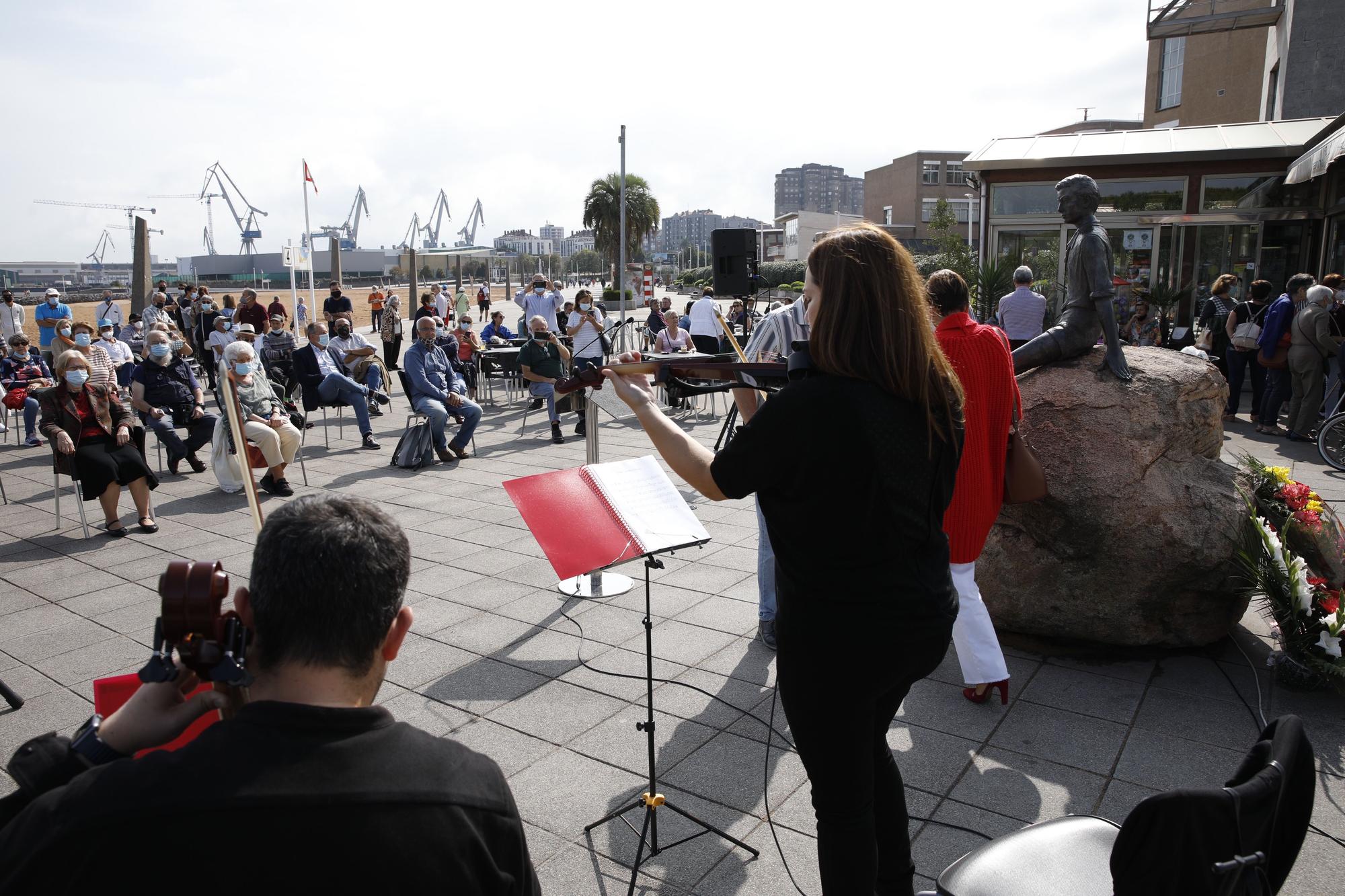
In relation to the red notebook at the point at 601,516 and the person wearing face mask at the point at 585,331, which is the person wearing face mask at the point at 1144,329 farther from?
the red notebook at the point at 601,516

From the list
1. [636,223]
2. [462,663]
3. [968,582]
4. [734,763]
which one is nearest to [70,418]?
[462,663]

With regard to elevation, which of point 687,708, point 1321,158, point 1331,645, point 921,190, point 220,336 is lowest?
point 687,708

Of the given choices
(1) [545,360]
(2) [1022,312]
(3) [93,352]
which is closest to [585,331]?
(1) [545,360]

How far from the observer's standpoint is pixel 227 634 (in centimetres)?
130

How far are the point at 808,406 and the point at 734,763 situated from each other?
6.67ft

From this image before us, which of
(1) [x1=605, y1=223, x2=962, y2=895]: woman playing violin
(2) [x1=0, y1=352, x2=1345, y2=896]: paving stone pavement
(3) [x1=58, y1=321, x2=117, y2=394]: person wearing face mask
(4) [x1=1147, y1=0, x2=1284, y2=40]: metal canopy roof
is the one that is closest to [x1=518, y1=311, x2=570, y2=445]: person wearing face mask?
(3) [x1=58, y1=321, x2=117, y2=394]: person wearing face mask

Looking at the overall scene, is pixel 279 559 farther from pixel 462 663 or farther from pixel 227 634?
pixel 462 663

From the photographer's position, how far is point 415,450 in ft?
31.6

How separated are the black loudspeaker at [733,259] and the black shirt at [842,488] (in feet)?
18.5

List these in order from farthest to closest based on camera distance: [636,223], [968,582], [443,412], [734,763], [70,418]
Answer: [636,223] → [443,412] → [70,418] → [968,582] → [734,763]

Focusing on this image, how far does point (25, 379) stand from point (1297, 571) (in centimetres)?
1380

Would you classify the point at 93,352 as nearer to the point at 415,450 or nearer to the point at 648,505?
the point at 415,450

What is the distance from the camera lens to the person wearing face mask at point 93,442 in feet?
22.9

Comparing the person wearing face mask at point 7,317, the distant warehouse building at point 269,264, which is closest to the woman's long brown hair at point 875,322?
the person wearing face mask at point 7,317
